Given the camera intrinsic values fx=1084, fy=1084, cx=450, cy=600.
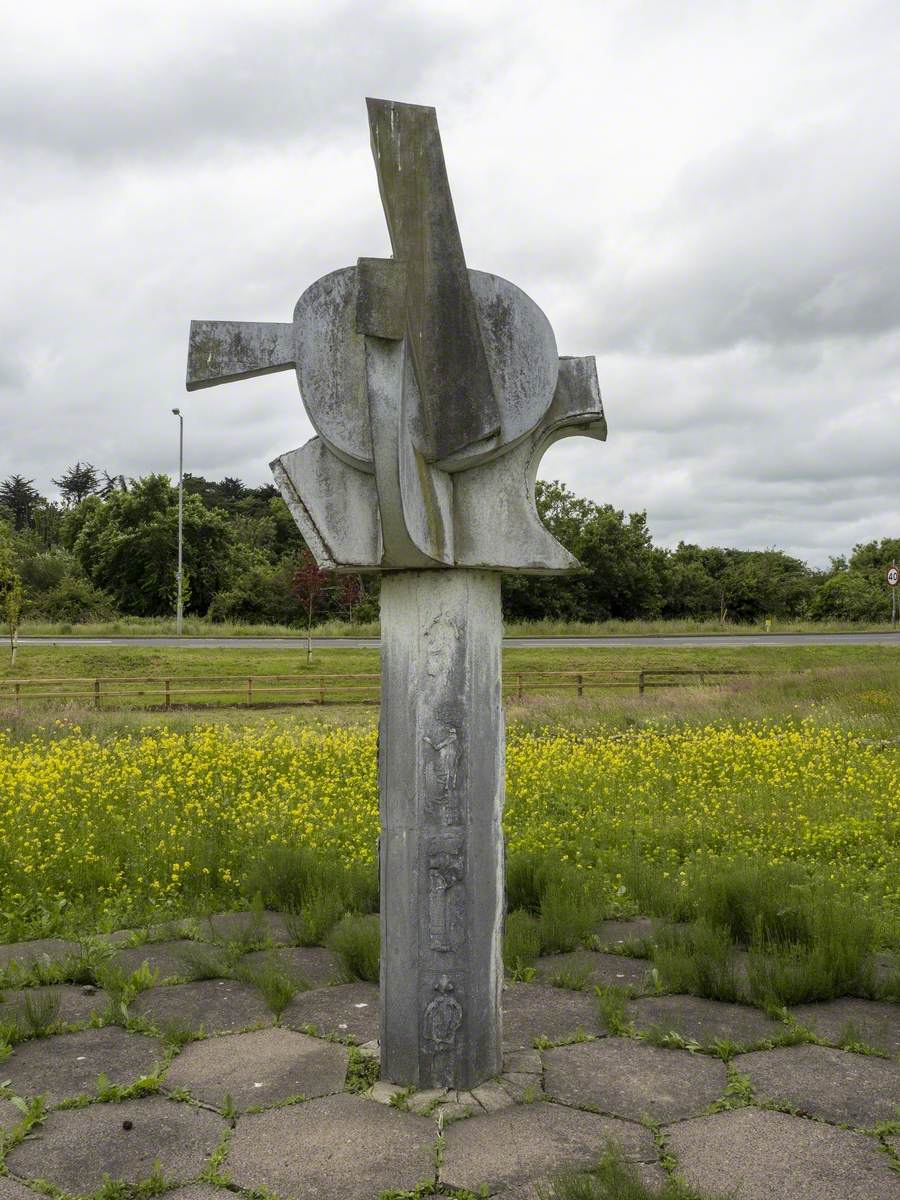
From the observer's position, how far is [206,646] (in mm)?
A: 27484

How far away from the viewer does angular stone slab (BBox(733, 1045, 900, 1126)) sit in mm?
3707

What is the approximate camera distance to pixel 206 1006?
15.7ft

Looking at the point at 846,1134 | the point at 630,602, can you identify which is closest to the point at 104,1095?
the point at 846,1134

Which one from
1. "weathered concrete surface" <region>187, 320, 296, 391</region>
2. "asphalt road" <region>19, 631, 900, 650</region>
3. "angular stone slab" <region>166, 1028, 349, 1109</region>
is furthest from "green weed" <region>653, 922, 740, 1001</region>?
"asphalt road" <region>19, 631, 900, 650</region>

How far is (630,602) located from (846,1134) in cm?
4066

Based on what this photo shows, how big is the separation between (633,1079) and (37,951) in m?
3.23

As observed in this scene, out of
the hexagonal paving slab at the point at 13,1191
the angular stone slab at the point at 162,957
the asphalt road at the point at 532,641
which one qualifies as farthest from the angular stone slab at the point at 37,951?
the asphalt road at the point at 532,641

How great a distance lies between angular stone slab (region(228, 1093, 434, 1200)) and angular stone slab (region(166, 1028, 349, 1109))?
0.15 meters

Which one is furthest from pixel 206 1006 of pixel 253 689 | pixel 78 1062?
pixel 253 689

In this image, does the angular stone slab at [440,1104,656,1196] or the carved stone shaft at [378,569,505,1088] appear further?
the carved stone shaft at [378,569,505,1088]

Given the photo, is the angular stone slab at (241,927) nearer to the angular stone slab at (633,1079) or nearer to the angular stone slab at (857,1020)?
the angular stone slab at (633,1079)

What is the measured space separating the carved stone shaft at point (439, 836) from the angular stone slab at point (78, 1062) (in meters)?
0.99

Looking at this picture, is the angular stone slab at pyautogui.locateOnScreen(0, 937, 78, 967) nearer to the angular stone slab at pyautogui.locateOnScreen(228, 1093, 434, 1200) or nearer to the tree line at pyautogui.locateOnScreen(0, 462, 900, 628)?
the angular stone slab at pyautogui.locateOnScreen(228, 1093, 434, 1200)

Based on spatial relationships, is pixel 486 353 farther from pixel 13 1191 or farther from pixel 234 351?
pixel 13 1191
